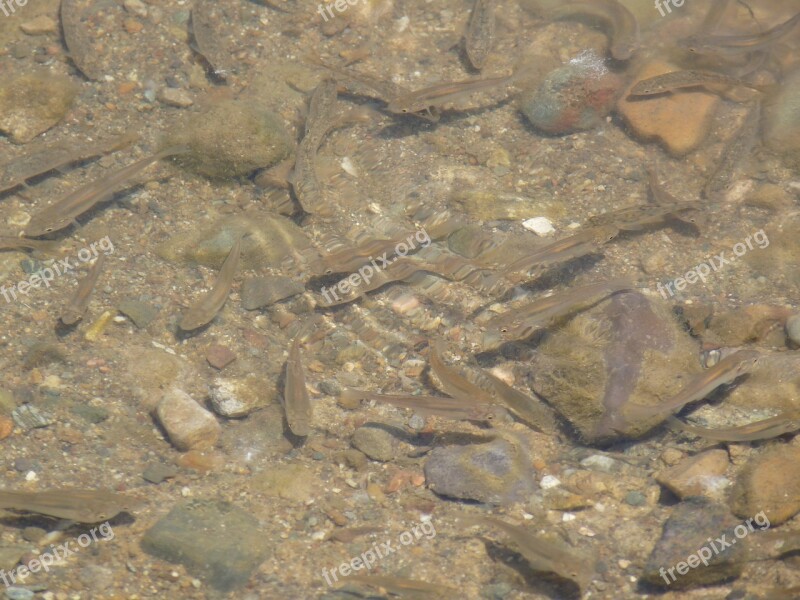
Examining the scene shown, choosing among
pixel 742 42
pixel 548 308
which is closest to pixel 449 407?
pixel 548 308

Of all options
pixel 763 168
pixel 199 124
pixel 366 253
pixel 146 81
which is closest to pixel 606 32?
pixel 763 168

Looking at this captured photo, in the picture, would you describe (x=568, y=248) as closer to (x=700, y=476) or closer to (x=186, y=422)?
(x=700, y=476)

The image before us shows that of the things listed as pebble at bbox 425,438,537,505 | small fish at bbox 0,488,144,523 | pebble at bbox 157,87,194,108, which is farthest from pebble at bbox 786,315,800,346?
pebble at bbox 157,87,194,108

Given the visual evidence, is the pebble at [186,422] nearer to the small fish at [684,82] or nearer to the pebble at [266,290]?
the pebble at [266,290]

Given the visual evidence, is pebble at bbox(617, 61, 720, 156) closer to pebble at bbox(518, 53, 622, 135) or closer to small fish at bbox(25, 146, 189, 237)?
pebble at bbox(518, 53, 622, 135)

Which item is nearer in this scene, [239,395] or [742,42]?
[239,395]

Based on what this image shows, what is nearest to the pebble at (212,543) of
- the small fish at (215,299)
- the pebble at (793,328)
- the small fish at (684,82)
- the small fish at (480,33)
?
the small fish at (215,299)
